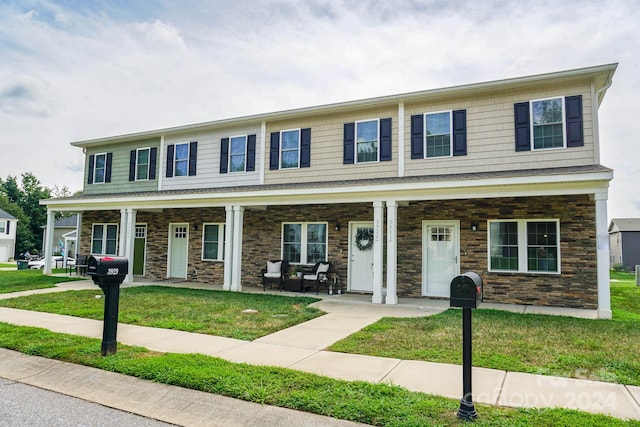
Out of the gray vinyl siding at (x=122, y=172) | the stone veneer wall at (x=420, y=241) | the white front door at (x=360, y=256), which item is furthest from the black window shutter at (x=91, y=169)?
the white front door at (x=360, y=256)

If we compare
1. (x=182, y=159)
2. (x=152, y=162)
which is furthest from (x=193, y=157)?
(x=152, y=162)

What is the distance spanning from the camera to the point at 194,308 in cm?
923

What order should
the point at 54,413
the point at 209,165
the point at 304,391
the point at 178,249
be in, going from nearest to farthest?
the point at 54,413 → the point at 304,391 → the point at 209,165 → the point at 178,249

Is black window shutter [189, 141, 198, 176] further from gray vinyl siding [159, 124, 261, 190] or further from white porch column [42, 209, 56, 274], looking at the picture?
white porch column [42, 209, 56, 274]

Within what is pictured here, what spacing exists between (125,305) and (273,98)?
9.01 meters

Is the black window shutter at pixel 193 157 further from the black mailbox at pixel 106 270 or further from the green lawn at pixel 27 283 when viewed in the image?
the black mailbox at pixel 106 270

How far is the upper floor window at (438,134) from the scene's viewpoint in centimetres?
1108

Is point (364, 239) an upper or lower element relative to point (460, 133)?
lower

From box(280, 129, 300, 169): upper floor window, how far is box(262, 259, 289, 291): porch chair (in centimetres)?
306

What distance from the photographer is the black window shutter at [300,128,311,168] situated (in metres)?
12.8

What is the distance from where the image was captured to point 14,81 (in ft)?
50.3

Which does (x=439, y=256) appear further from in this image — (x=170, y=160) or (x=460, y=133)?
(x=170, y=160)

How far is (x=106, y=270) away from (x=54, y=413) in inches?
72.1

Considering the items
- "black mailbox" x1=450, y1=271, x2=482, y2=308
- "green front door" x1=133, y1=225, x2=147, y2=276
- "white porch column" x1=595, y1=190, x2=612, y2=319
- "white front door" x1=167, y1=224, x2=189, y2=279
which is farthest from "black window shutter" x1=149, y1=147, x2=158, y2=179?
"black mailbox" x1=450, y1=271, x2=482, y2=308
